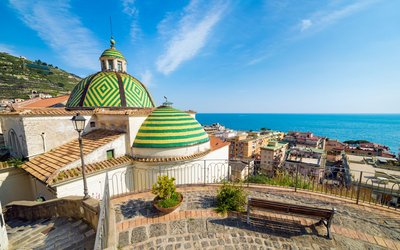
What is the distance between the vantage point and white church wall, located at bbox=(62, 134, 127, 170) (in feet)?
27.9

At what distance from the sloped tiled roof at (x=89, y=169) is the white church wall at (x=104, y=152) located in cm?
21

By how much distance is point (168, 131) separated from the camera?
11.2 m

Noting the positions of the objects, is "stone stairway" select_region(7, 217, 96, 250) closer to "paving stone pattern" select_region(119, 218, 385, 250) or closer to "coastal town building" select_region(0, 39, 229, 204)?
"paving stone pattern" select_region(119, 218, 385, 250)

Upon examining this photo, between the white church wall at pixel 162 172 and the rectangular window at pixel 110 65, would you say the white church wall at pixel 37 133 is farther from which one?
the rectangular window at pixel 110 65

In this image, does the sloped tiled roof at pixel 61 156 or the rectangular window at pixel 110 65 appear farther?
the rectangular window at pixel 110 65

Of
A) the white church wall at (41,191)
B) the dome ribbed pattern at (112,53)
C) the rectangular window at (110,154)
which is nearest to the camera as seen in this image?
the white church wall at (41,191)

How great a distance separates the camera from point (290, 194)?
22.2ft

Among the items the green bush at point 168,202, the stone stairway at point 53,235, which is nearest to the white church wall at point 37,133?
the stone stairway at point 53,235

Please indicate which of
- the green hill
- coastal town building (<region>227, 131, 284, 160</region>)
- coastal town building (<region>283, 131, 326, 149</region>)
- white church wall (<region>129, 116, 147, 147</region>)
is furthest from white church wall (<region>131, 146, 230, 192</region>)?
coastal town building (<region>283, 131, 326, 149</region>)

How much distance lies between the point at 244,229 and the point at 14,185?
514 inches

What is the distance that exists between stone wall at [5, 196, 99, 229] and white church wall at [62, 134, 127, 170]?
1.97 meters

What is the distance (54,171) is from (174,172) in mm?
5963

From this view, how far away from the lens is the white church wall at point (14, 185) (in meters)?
9.27

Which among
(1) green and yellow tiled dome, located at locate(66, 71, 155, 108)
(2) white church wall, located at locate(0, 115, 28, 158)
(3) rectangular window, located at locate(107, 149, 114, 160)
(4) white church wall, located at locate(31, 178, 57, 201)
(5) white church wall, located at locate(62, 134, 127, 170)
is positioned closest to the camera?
(4) white church wall, located at locate(31, 178, 57, 201)
